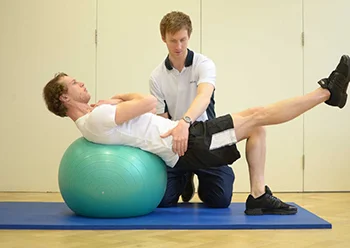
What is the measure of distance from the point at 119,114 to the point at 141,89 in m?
1.99

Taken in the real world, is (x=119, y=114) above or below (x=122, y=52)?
below

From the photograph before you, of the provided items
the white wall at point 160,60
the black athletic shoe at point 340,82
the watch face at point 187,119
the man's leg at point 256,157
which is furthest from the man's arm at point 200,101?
the white wall at point 160,60

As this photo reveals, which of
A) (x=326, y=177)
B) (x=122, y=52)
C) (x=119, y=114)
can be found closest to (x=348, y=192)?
(x=326, y=177)

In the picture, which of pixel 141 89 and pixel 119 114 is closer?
pixel 119 114

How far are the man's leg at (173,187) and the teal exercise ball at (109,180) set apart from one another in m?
0.43

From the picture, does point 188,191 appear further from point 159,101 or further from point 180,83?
point 180,83

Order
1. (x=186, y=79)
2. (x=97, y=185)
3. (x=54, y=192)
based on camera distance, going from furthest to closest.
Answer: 1. (x=54, y=192)
2. (x=186, y=79)
3. (x=97, y=185)

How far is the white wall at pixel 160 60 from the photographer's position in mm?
4625

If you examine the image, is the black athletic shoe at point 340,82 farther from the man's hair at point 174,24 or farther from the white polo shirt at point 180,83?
the man's hair at point 174,24

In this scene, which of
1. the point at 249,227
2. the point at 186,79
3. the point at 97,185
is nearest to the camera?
the point at 249,227

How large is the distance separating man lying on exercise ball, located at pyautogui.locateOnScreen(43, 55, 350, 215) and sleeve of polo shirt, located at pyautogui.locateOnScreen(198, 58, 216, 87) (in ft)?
1.19

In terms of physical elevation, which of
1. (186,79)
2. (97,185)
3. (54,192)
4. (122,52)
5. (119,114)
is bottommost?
(54,192)

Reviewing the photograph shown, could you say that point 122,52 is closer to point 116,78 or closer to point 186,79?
point 116,78

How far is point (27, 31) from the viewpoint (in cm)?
464
